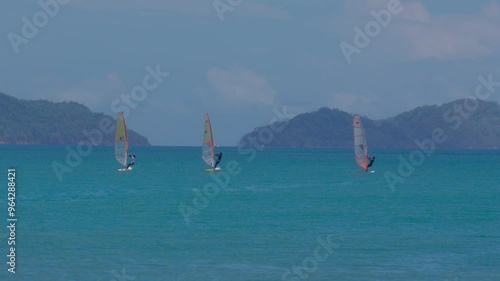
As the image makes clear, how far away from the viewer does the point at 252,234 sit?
149ft

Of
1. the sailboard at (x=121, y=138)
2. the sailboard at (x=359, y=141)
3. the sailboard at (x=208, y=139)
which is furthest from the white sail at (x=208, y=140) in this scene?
the sailboard at (x=359, y=141)

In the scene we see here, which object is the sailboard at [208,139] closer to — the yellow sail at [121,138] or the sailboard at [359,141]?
the yellow sail at [121,138]

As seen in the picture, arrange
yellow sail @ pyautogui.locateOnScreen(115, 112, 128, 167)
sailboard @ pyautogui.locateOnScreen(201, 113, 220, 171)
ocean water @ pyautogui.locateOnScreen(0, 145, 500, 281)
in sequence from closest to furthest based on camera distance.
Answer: ocean water @ pyautogui.locateOnScreen(0, 145, 500, 281)
sailboard @ pyautogui.locateOnScreen(201, 113, 220, 171)
yellow sail @ pyautogui.locateOnScreen(115, 112, 128, 167)

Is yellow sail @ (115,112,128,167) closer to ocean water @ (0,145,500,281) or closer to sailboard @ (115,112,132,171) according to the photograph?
sailboard @ (115,112,132,171)

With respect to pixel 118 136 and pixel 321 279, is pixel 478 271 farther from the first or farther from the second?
pixel 118 136

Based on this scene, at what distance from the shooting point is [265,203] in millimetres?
64812

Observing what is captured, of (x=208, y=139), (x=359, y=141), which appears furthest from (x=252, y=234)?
(x=359, y=141)

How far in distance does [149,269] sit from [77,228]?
1399cm

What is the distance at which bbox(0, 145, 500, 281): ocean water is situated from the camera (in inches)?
1342

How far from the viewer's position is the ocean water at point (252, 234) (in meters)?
34.1

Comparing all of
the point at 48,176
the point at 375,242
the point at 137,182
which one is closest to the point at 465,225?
the point at 375,242

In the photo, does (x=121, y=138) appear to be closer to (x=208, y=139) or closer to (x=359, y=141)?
(x=208, y=139)

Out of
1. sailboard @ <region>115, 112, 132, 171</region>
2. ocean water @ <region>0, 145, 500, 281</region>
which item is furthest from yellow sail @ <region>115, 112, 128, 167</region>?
ocean water @ <region>0, 145, 500, 281</region>

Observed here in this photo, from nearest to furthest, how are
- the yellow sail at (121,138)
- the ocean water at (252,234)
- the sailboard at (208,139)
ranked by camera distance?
the ocean water at (252,234), the sailboard at (208,139), the yellow sail at (121,138)
